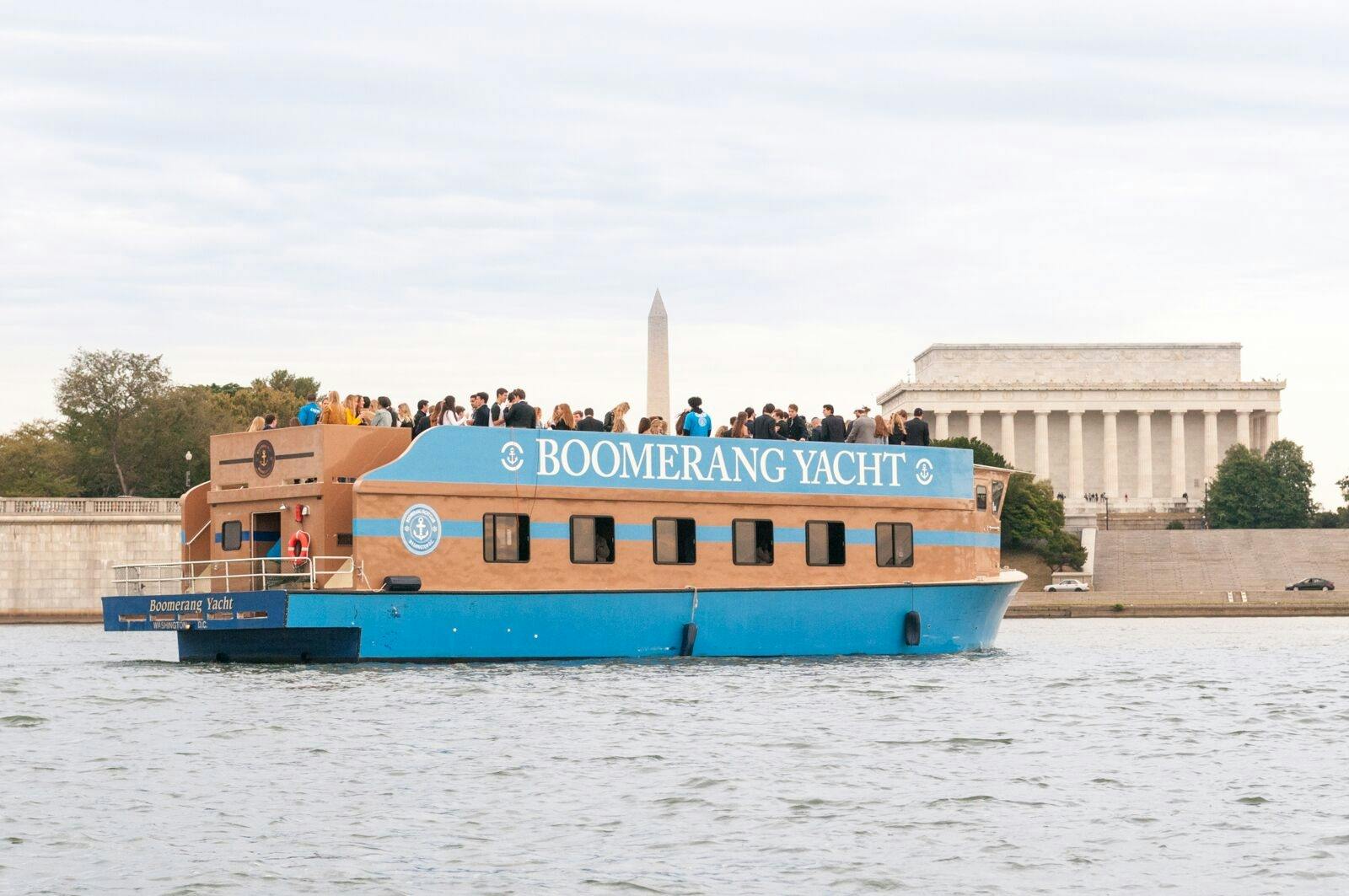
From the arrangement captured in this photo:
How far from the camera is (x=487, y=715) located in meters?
23.4

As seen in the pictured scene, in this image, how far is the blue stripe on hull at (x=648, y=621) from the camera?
1144 inches

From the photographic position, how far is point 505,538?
3064 cm

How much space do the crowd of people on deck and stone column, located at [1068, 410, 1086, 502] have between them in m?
123

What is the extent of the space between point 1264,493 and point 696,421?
104425 mm

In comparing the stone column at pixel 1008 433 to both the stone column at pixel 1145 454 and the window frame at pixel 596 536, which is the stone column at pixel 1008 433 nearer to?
the stone column at pixel 1145 454

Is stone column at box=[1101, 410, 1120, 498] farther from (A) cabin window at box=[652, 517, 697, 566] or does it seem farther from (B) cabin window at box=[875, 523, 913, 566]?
(A) cabin window at box=[652, 517, 697, 566]

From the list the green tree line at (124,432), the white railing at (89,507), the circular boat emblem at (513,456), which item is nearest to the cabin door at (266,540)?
the circular boat emblem at (513,456)

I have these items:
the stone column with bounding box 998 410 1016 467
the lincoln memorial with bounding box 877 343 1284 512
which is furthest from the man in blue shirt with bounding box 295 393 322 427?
the stone column with bounding box 998 410 1016 467

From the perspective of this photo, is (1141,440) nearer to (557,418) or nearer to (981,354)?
(981,354)

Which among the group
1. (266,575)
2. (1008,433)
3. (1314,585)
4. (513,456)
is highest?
(1008,433)

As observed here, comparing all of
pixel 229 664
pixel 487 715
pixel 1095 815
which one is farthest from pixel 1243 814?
pixel 229 664

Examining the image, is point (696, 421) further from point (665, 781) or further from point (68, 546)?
→ point (68, 546)

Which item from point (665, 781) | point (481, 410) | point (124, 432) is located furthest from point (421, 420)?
point (124, 432)

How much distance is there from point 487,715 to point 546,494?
7.93 meters
